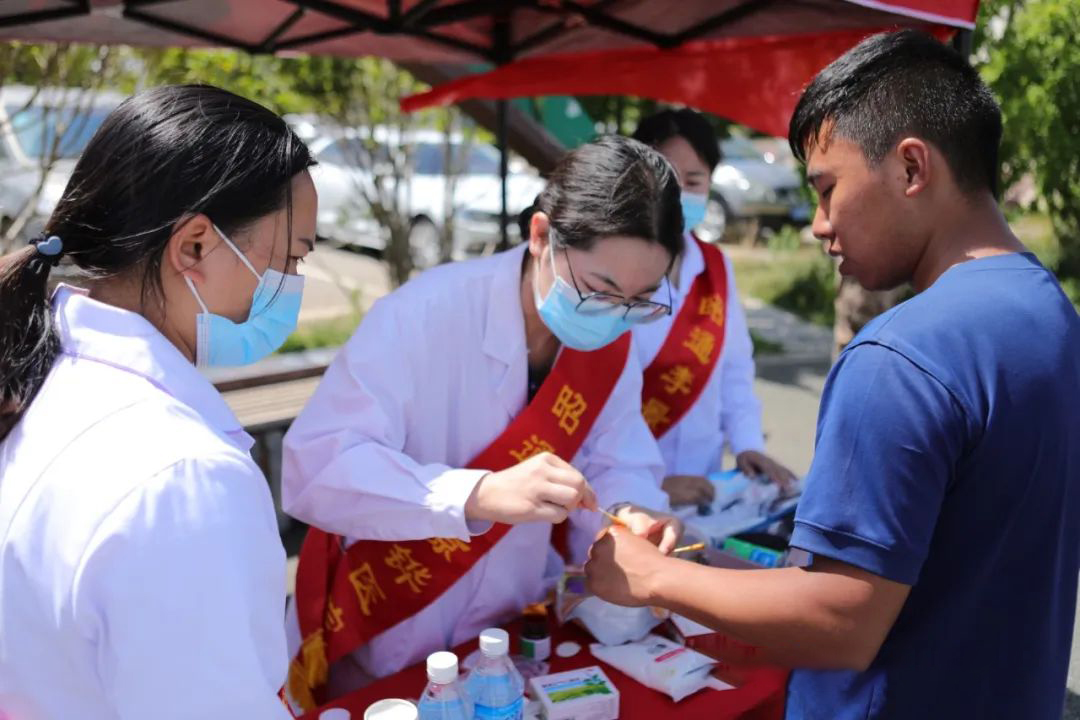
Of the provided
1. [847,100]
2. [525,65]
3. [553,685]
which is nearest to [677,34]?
[525,65]

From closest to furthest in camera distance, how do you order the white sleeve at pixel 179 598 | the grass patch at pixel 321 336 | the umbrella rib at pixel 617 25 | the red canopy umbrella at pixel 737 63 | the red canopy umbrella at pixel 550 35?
1. the white sleeve at pixel 179 598
2. the red canopy umbrella at pixel 737 63
3. the red canopy umbrella at pixel 550 35
4. the umbrella rib at pixel 617 25
5. the grass patch at pixel 321 336

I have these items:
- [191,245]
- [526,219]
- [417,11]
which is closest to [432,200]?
[417,11]

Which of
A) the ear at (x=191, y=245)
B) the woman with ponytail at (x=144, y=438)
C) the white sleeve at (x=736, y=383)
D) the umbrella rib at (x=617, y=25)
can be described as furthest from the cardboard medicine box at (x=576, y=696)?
the umbrella rib at (x=617, y=25)

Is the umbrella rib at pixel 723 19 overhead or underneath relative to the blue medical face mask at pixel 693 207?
overhead

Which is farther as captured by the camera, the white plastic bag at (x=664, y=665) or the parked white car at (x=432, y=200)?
the parked white car at (x=432, y=200)

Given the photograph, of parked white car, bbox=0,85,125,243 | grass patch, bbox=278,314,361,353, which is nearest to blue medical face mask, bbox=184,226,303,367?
parked white car, bbox=0,85,125,243

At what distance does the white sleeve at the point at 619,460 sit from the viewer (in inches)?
87.7

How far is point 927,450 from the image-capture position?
3.64 ft

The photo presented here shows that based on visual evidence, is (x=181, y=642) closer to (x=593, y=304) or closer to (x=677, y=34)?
(x=593, y=304)

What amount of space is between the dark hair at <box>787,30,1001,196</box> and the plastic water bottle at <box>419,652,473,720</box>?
1032mm

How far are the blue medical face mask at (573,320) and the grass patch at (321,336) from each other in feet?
17.5

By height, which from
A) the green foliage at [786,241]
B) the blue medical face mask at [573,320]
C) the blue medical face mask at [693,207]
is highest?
the blue medical face mask at [693,207]

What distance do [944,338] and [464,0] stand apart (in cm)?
312

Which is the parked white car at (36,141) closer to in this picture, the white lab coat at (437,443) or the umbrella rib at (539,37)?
the umbrella rib at (539,37)
